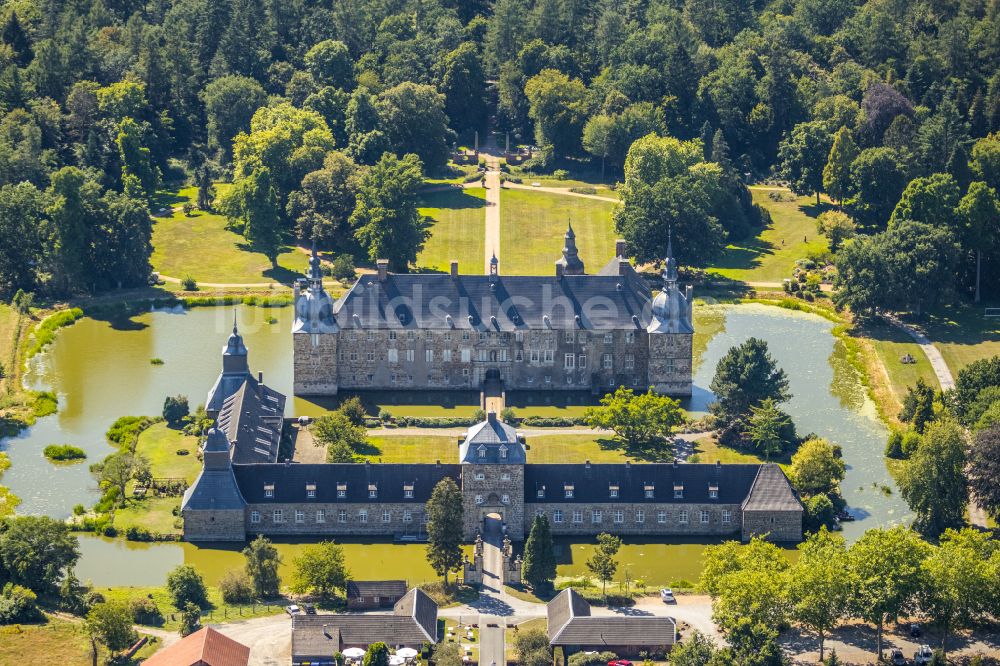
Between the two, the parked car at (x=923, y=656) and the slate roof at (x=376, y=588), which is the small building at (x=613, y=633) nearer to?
the slate roof at (x=376, y=588)

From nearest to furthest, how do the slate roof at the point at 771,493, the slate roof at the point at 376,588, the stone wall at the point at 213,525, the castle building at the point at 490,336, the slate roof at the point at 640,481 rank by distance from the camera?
the slate roof at the point at 376,588 < the stone wall at the point at 213,525 < the slate roof at the point at 771,493 < the slate roof at the point at 640,481 < the castle building at the point at 490,336

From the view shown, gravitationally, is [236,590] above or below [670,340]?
below

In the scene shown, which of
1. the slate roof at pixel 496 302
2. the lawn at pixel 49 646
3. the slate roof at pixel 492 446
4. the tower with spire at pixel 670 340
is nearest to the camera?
the lawn at pixel 49 646

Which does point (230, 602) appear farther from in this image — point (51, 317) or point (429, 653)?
point (51, 317)

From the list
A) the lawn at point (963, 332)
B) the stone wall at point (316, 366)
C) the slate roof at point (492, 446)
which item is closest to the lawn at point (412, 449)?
the stone wall at point (316, 366)

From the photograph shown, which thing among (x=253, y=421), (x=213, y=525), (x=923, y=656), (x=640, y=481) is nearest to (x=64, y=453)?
(x=253, y=421)

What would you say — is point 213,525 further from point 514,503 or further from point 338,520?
point 514,503

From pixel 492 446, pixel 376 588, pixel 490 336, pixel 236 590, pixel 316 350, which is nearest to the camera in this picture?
pixel 376 588

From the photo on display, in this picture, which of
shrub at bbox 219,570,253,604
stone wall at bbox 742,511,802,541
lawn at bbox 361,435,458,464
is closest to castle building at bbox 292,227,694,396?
lawn at bbox 361,435,458,464
